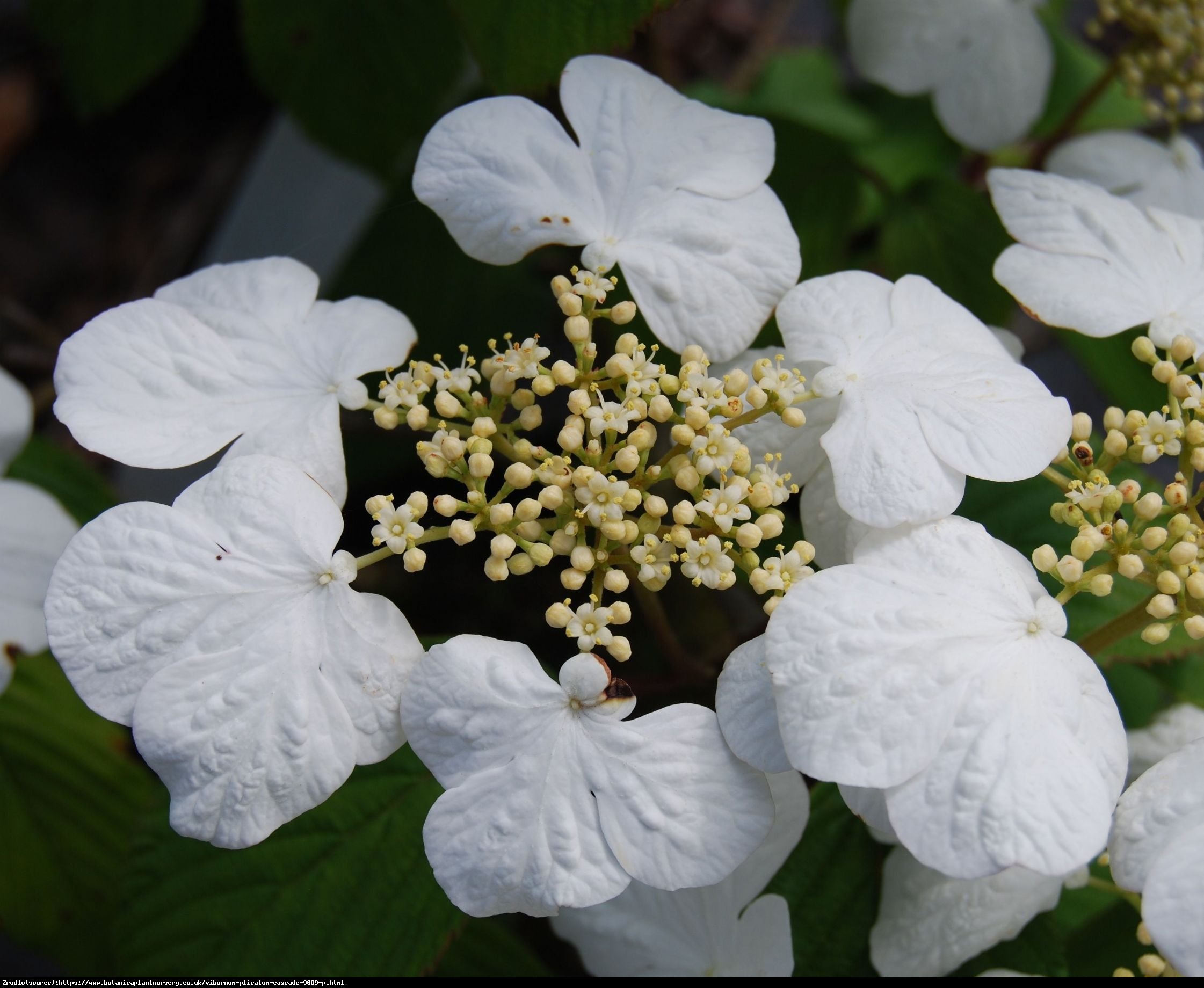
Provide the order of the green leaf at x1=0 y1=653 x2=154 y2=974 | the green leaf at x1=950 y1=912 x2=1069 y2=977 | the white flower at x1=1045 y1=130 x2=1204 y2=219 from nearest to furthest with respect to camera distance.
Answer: the green leaf at x1=950 y1=912 x2=1069 y2=977 < the white flower at x1=1045 y1=130 x2=1204 y2=219 < the green leaf at x1=0 y1=653 x2=154 y2=974

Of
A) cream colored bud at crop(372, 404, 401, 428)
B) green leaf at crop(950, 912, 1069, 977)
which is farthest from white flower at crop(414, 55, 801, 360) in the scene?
green leaf at crop(950, 912, 1069, 977)

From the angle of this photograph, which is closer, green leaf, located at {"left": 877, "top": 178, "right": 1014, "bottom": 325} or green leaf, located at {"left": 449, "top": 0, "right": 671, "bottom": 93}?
green leaf, located at {"left": 449, "top": 0, "right": 671, "bottom": 93}

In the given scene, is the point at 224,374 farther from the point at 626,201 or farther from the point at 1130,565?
the point at 1130,565

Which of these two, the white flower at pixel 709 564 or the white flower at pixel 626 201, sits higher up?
the white flower at pixel 626 201

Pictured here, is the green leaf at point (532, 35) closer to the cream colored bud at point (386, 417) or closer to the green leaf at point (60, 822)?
the cream colored bud at point (386, 417)

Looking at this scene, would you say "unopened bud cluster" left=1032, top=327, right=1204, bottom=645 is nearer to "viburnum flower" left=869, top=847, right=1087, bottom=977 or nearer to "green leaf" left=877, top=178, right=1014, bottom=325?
"viburnum flower" left=869, top=847, right=1087, bottom=977

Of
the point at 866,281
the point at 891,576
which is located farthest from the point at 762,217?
the point at 891,576

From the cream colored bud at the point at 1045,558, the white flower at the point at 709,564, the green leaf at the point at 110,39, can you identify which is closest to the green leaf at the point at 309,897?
the white flower at the point at 709,564
